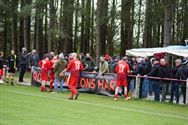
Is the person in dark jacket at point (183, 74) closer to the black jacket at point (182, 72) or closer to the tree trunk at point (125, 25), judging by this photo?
the black jacket at point (182, 72)

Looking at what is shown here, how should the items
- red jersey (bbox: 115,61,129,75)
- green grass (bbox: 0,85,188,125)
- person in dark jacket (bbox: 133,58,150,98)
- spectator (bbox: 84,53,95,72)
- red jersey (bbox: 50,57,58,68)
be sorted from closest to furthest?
green grass (bbox: 0,85,188,125) → red jersey (bbox: 115,61,129,75) → person in dark jacket (bbox: 133,58,150,98) → red jersey (bbox: 50,57,58,68) → spectator (bbox: 84,53,95,72)

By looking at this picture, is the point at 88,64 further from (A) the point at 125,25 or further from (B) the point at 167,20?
(A) the point at 125,25

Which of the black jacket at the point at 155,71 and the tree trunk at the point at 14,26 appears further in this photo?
the tree trunk at the point at 14,26

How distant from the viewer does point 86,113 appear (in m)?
16.0

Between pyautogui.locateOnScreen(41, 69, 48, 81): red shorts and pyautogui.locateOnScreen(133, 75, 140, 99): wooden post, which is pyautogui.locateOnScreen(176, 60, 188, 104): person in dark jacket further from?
pyautogui.locateOnScreen(41, 69, 48, 81): red shorts

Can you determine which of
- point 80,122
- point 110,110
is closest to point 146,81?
point 110,110

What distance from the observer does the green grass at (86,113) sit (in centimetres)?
1377

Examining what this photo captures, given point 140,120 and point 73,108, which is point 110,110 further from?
point 140,120

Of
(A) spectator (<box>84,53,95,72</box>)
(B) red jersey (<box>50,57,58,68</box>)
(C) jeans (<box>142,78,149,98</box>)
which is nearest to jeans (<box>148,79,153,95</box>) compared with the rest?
(C) jeans (<box>142,78,149,98</box>)

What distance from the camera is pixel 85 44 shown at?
68.2 meters

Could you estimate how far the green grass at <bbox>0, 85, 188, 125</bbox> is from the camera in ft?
45.2

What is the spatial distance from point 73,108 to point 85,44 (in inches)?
2006

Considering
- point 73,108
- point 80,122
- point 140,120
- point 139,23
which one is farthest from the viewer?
point 139,23

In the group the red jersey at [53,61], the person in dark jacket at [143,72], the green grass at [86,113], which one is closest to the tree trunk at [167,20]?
the person in dark jacket at [143,72]
